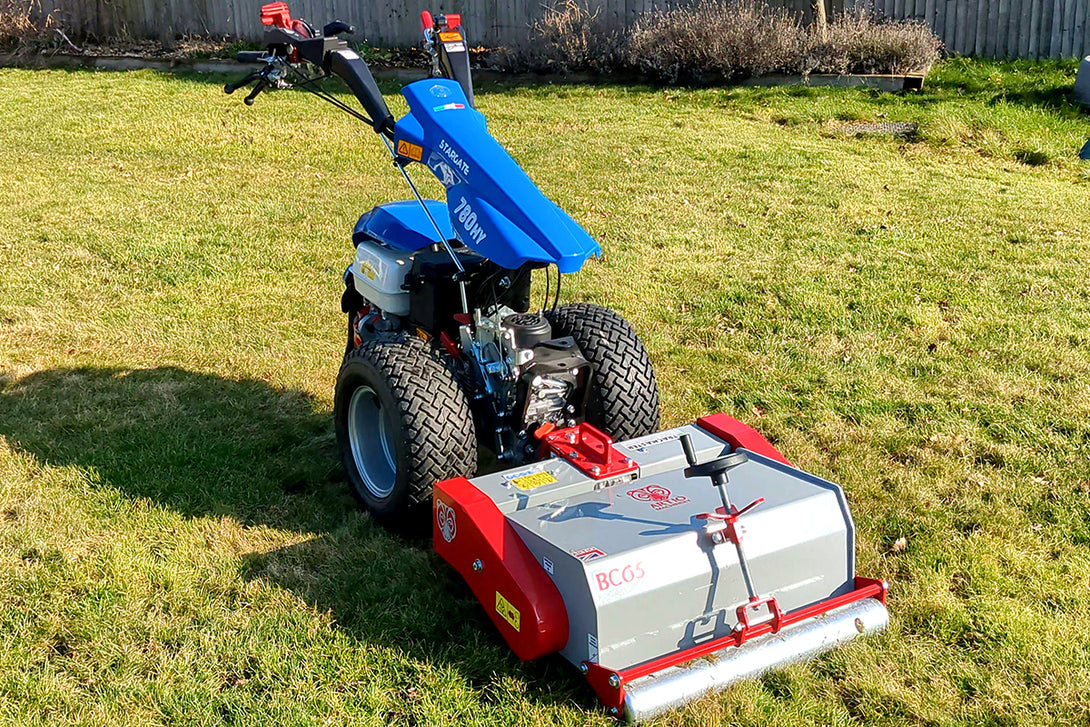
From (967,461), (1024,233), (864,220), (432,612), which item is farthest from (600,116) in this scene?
(432,612)

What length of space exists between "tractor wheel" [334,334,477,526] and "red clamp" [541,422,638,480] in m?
0.31

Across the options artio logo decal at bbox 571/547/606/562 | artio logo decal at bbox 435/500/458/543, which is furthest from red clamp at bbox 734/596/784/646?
artio logo decal at bbox 435/500/458/543

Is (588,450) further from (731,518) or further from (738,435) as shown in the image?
(731,518)

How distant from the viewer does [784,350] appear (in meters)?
6.12

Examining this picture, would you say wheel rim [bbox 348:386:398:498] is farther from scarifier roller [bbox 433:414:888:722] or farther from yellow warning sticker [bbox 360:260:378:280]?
scarifier roller [bbox 433:414:888:722]

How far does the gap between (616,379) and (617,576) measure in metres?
1.20

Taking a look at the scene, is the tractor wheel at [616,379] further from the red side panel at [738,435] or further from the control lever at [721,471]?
the control lever at [721,471]

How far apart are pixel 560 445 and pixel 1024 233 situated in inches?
220

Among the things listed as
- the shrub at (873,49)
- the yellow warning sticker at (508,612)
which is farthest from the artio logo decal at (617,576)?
the shrub at (873,49)

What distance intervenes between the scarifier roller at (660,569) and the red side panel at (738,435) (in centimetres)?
21

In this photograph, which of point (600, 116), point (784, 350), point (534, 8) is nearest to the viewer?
point (784, 350)

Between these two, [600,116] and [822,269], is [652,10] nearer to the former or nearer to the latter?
[600,116]

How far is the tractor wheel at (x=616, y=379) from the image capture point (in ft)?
13.7

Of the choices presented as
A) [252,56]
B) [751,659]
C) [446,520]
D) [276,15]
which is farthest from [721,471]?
[276,15]
